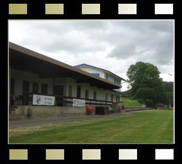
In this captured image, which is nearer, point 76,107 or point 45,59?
point 45,59

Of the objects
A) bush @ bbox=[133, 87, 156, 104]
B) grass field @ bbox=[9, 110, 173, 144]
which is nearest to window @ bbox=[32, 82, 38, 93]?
grass field @ bbox=[9, 110, 173, 144]

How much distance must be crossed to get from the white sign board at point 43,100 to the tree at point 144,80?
40.5 meters

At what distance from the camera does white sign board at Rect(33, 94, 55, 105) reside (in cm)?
1764

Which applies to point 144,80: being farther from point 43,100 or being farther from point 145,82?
point 43,100

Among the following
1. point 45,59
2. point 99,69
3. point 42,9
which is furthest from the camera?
point 99,69

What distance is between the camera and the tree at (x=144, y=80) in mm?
59000

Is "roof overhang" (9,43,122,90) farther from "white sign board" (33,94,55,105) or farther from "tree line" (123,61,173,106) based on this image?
"tree line" (123,61,173,106)

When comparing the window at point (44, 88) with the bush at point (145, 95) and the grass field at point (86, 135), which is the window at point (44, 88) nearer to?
the grass field at point (86, 135)

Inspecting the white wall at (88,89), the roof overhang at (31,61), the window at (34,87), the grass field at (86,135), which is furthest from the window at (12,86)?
the grass field at (86,135)

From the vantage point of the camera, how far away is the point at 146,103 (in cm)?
6412

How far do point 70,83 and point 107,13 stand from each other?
22187 millimetres

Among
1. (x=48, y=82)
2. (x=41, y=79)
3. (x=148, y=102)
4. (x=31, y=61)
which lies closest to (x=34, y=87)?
(x=41, y=79)
